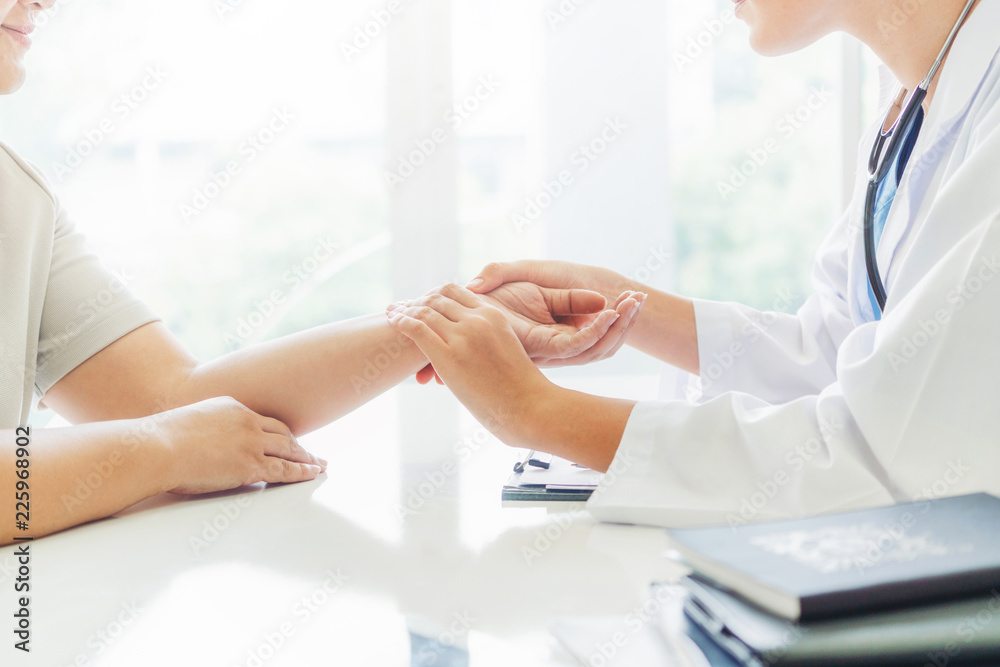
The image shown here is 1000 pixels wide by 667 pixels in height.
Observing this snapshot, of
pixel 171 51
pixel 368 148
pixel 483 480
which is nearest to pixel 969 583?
pixel 483 480

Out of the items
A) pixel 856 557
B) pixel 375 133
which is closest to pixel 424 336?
pixel 856 557

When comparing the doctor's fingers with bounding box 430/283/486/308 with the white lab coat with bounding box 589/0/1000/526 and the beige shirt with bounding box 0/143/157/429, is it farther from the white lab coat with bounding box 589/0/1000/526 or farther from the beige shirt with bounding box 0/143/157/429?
the beige shirt with bounding box 0/143/157/429

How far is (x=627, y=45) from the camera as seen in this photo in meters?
2.88

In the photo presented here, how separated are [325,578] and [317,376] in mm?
523

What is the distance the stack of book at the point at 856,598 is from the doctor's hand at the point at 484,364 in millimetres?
456

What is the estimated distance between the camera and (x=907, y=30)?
3.56 ft


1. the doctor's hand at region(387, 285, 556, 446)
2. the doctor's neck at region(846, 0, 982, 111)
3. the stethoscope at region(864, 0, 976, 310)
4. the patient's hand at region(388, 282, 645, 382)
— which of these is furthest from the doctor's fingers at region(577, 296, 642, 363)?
the doctor's neck at region(846, 0, 982, 111)

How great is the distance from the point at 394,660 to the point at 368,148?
260 cm

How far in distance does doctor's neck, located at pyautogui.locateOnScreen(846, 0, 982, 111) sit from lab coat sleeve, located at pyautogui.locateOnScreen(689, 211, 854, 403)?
30 cm

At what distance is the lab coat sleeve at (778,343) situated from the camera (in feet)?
4.36

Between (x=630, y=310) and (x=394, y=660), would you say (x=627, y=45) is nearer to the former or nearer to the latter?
(x=630, y=310)

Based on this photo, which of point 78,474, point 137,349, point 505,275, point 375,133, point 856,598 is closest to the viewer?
point 856,598

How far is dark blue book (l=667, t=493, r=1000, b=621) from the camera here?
409 millimetres

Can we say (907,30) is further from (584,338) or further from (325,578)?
(325,578)
